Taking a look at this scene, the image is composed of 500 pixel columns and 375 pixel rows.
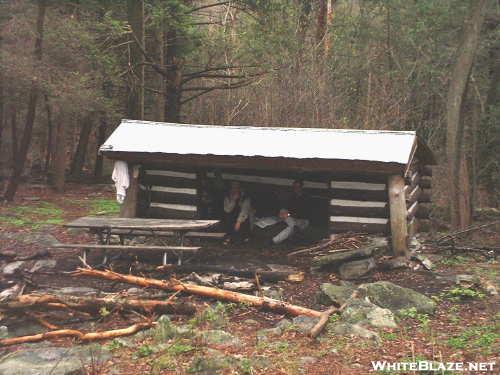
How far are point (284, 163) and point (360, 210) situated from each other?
1.70 meters

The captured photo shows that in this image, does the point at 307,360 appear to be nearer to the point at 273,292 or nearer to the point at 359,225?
the point at 273,292

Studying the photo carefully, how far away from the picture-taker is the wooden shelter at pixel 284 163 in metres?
9.88

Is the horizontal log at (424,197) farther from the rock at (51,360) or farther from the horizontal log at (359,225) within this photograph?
the rock at (51,360)

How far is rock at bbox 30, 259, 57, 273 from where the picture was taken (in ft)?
32.6

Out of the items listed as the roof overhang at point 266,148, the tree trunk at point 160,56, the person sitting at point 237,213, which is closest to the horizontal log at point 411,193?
the roof overhang at point 266,148

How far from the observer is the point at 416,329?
6.98 m

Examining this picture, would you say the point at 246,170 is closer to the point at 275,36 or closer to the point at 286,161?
the point at 286,161

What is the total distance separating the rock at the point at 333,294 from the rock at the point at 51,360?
10.7 feet

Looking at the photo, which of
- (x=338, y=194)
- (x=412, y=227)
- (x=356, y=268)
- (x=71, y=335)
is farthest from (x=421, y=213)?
(x=71, y=335)

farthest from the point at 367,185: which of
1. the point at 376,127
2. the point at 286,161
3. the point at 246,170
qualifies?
the point at 376,127

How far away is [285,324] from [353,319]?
0.86m

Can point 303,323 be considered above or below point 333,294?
below

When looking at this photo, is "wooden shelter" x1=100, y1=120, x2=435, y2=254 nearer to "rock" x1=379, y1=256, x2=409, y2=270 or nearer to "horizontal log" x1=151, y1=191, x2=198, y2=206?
"horizontal log" x1=151, y1=191, x2=198, y2=206
